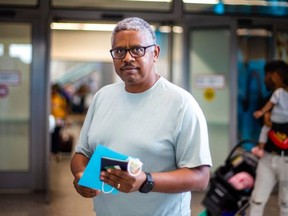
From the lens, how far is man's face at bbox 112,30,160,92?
1.65m

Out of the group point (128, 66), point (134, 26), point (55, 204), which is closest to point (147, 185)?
point (128, 66)

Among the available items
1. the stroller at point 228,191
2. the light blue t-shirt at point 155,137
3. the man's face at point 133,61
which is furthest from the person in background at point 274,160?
the man's face at point 133,61

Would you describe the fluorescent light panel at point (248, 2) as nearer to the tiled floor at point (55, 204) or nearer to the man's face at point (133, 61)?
the tiled floor at point (55, 204)

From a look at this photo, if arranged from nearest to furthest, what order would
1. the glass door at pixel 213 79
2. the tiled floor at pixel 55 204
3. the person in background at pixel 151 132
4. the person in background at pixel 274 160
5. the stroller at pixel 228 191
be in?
the person in background at pixel 151 132 < the stroller at pixel 228 191 < the person in background at pixel 274 160 < the tiled floor at pixel 55 204 < the glass door at pixel 213 79

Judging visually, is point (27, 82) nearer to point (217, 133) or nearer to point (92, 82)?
point (217, 133)

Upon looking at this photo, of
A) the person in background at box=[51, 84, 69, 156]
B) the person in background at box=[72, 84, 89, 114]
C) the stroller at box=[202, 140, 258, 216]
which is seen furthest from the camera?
the person in background at box=[72, 84, 89, 114]

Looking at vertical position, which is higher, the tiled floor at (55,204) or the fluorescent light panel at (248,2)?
the fluorescent light panel at (248,2)

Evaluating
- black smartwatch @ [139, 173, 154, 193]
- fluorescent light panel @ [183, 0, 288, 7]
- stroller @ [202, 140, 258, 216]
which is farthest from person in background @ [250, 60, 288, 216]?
fluorescent light panel @ [183, 0, 288, 7]

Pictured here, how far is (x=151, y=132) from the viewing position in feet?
5.47

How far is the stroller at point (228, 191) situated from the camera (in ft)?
10.1

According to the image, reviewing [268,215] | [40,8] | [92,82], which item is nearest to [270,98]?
[268,215]

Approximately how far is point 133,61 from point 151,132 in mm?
260

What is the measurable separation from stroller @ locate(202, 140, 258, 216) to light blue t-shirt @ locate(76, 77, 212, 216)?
1341mm

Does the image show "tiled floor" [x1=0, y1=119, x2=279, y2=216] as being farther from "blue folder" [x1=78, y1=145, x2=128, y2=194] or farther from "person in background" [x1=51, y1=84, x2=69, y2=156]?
"blue folder" [x1=78, y1=145, x2=128, y2=194]
